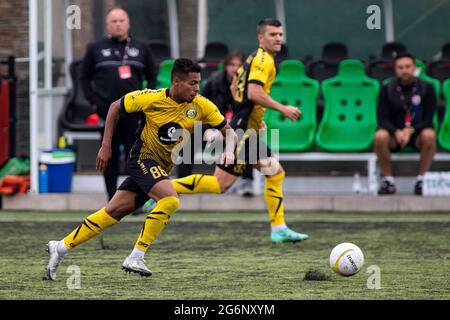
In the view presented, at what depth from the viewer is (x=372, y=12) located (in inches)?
678

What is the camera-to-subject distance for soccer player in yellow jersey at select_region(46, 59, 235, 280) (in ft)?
28.7

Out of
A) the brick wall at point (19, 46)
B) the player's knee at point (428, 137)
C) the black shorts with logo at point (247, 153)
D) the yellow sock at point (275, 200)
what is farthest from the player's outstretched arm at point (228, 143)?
the brick wall at point (19, 46)

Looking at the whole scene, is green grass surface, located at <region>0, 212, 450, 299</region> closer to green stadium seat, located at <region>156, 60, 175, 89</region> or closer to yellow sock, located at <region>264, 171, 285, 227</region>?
yellow sock, located at <region>264, 171, 285, 227</region>

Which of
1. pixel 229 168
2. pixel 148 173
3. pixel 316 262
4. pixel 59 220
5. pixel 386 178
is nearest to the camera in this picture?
pixel 148 173

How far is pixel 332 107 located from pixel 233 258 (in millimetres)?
5641

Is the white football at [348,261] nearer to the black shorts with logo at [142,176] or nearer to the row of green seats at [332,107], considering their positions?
the black shorts with logo at [142,176]

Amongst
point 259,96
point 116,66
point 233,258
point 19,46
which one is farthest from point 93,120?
point 233,258

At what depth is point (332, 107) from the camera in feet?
50.4

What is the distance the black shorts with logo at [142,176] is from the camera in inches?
347

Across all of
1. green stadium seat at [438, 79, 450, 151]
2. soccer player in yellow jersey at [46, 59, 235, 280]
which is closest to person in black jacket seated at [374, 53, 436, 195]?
green stadium seat at [438, 79, 450, 151]

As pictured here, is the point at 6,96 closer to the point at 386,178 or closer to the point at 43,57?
the point at 43,57
